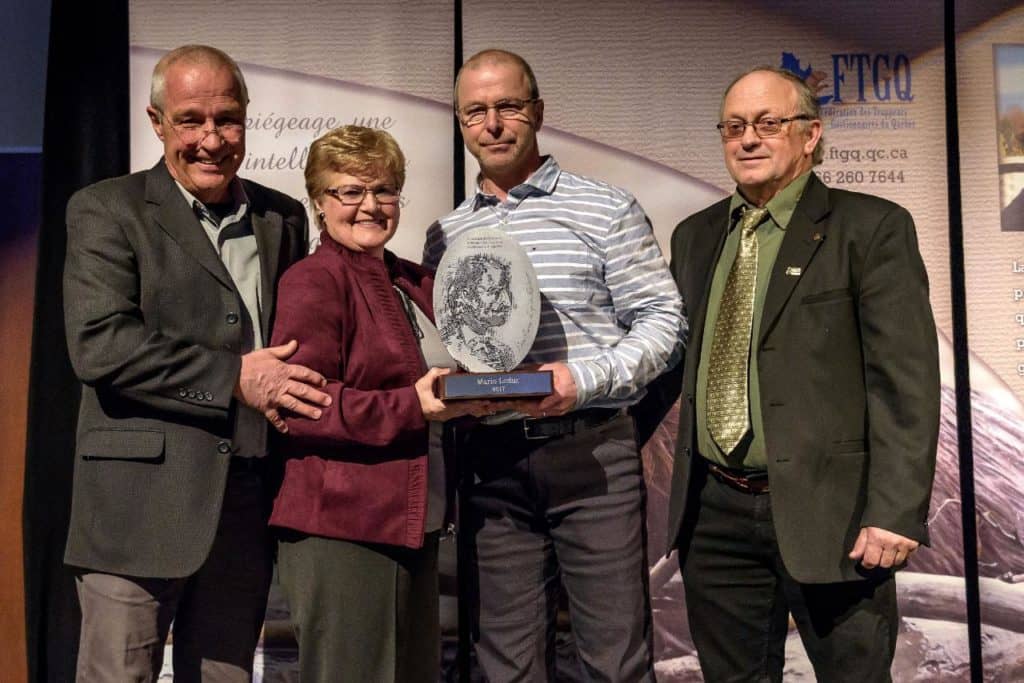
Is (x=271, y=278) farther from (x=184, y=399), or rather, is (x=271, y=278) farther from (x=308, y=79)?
(x=308, y=79)

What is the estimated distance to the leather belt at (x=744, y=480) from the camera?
91.4 inches

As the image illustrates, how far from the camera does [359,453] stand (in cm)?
214

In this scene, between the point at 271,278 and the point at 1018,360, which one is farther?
the point at 1018,360

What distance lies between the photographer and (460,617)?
317cm

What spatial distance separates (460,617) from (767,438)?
1338 millimetres

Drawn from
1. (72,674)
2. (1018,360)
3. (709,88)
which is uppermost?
(709,88)

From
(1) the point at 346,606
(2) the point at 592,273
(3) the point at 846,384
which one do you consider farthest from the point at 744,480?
(1) the point at 346,606

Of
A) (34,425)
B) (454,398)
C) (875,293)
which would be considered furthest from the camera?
(34,425)

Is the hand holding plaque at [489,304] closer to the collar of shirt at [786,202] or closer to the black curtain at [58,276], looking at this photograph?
the collar of shirt at [786,202]

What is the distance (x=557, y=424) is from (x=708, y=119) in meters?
1.34

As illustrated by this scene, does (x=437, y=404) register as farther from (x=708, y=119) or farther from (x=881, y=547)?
(x=708, y=119)

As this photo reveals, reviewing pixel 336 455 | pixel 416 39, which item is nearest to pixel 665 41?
pixel 416 39

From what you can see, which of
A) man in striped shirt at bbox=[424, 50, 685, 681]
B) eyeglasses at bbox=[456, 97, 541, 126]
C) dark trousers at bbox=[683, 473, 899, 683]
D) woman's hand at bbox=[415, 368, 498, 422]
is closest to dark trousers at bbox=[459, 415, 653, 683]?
man in striped shirt at bbox=[424, 50, 685, 681]

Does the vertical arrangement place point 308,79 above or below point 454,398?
above
